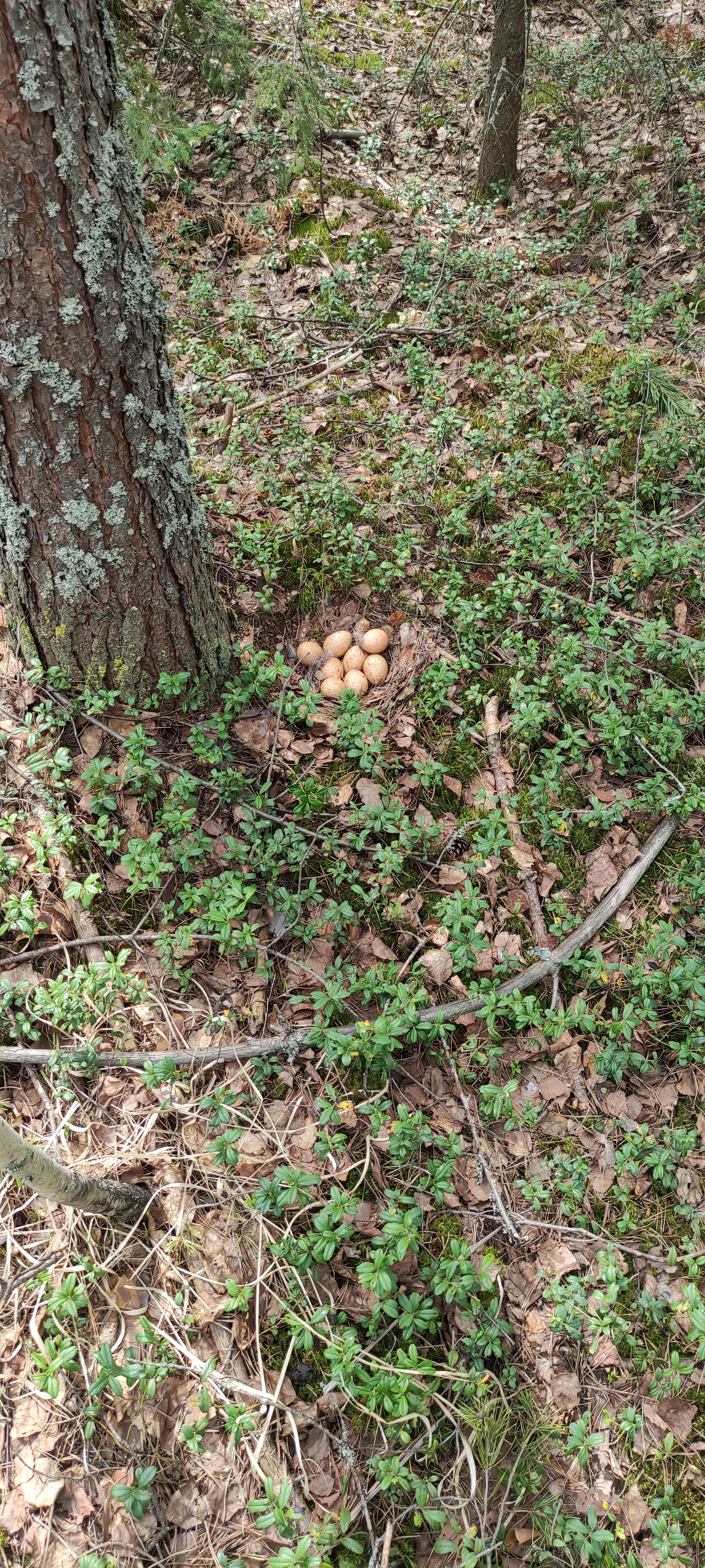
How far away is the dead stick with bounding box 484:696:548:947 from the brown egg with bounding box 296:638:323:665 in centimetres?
74

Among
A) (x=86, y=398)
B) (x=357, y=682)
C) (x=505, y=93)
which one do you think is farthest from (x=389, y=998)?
(x=505, y=93)

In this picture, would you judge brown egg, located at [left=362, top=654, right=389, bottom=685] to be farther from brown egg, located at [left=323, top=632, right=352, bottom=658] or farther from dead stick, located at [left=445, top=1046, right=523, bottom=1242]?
dead stick, located at [left=445, top=1046, right=523, bottom=1242]

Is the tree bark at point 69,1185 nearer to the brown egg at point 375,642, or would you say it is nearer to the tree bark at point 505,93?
the brown egg at point 375,642

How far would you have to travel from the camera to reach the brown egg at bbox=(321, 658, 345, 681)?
343 cm

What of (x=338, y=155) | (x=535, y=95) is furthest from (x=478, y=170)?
(x=535, y=95)

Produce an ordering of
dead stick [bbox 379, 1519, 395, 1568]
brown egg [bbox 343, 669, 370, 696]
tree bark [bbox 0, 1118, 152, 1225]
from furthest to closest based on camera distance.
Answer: brown egg [bbox 343, 669, 370, 696] < dead stick [bbox 379, 1519, 395, 1568] < tree bark [bbox 0, 1118, 152, 1225]

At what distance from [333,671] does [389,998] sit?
142 centimetres

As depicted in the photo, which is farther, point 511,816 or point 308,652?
point 308,652

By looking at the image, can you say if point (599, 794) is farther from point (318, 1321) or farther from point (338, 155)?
point (338, 155)

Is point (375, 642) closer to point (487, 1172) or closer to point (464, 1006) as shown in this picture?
point (464, 1006)

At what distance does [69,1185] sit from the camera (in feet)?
6.50

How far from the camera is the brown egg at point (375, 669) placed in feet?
11.1

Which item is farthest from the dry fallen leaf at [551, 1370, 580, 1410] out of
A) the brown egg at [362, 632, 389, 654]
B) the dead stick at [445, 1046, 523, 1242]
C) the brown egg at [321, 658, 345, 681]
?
the brown egg at [362, 632, 389, 654]

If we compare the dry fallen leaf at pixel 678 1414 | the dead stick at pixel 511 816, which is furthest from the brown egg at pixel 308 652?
the dry fallen leaf at pixel 678 1414
